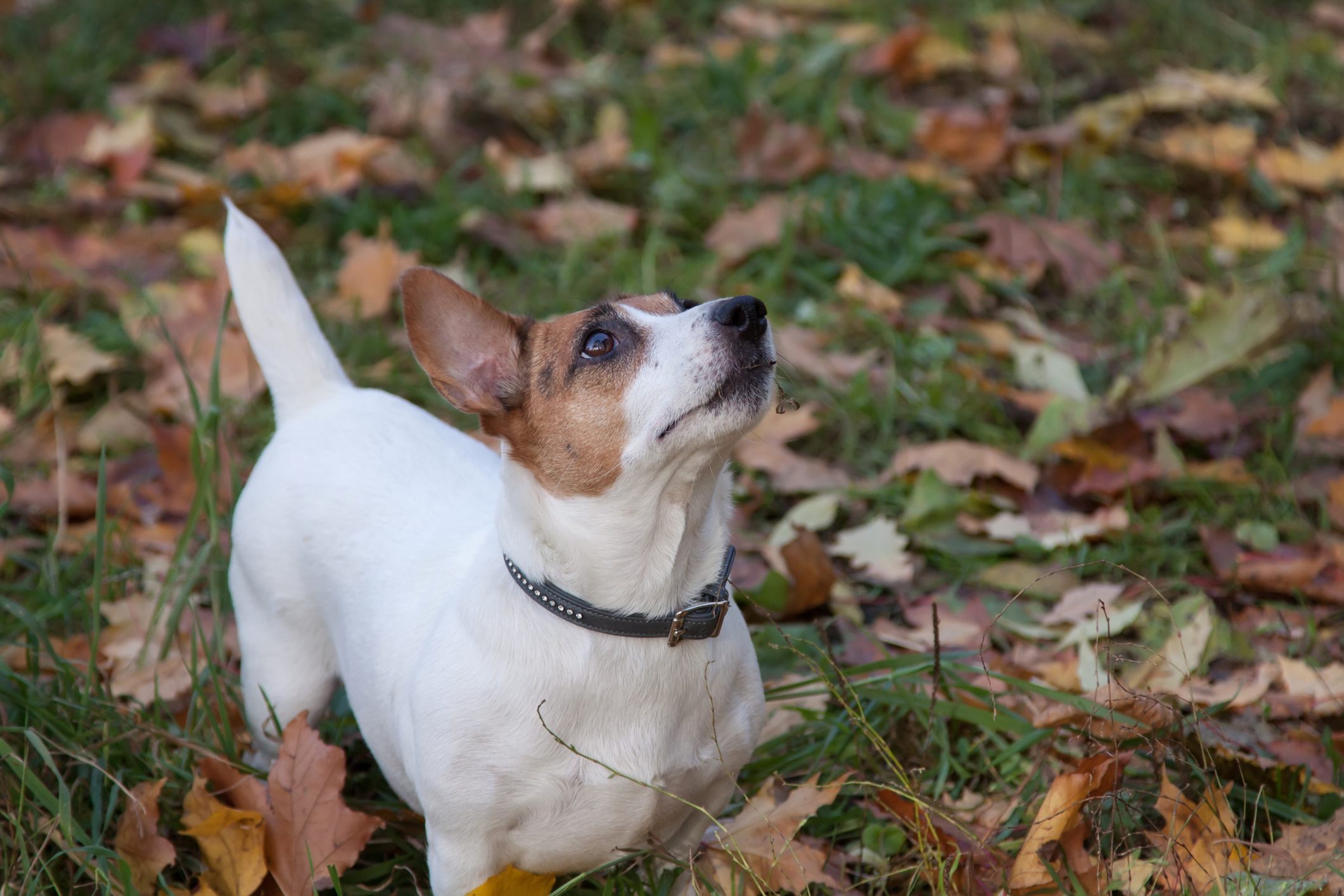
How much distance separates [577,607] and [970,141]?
3.51 metres

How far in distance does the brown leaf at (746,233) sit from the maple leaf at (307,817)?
2.60 m

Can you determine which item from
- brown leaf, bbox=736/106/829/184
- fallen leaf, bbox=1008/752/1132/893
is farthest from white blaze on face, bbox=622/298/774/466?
brown leaf, bbox=736/106/829/184

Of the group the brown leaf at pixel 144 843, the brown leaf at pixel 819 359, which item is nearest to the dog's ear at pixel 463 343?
the brown leaf at pixel 144 843

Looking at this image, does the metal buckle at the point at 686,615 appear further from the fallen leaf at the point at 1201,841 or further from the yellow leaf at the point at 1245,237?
the yellow leaf at the point at 1245,237

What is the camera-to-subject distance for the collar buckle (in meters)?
2.20

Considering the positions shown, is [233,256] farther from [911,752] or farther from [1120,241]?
[1120,241]

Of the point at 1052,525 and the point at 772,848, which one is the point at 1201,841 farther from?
the point at 1052,525

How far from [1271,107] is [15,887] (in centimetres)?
533

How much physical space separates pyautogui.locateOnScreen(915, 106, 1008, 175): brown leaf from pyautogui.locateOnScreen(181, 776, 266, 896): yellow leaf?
3719 millimetres

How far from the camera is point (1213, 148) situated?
5129mm

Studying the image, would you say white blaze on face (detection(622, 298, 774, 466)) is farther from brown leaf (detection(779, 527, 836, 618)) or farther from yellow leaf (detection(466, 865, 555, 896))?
brown leaf (detection(779, 527, 836, 618))

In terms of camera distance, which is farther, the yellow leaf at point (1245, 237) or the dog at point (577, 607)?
the yellow leaf at point (1245, 237)

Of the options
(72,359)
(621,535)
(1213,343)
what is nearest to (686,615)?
(621,535)

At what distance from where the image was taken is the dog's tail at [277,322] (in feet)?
9.18
